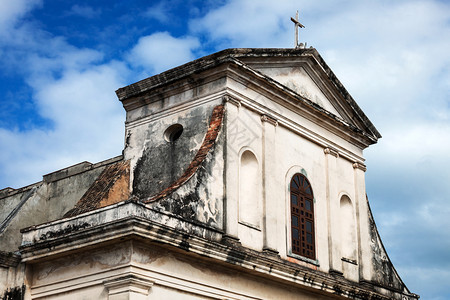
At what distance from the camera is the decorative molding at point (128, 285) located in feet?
38.6

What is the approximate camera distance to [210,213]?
1378cm

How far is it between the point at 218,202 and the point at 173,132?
7.88 feet

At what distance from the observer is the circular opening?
615 inches

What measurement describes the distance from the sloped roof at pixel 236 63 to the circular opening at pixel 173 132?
3.32ft

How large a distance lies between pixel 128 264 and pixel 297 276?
13.8 ft

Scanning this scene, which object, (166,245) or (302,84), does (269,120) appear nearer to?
(302,84)

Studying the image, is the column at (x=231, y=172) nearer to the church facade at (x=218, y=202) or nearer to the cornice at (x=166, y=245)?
the church facade at (x=218, y=202)

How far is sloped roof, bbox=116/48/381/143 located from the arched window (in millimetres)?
1979

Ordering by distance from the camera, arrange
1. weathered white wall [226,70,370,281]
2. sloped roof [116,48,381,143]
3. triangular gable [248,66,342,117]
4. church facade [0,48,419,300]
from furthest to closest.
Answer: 1. triangular gable [248,66,342,117]
2. sloped roof [116,48,381,143]
3. weathered white wall [226,70,370,281]
4. church facade [0,48,419,300]

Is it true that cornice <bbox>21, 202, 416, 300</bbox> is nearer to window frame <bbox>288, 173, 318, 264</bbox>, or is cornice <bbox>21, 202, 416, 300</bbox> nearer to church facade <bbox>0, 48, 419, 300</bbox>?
church facade <bbox>0, 48, 419, 300</bbox>

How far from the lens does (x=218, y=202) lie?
14070 millimetres

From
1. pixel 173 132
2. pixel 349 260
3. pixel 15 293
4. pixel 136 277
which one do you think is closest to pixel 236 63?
pixel 173 132

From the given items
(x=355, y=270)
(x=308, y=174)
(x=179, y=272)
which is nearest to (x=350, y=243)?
(x=355, y=270)

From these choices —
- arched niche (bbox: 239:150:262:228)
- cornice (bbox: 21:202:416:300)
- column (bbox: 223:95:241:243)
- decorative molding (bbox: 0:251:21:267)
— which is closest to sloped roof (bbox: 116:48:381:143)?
column (bbox: 223:95:241:243)
